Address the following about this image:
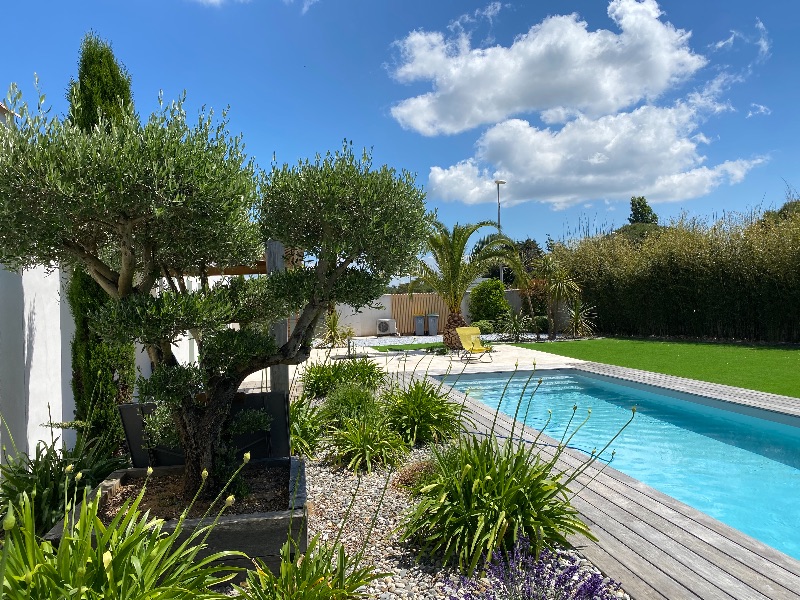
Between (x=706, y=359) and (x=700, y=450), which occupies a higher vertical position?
(x=706, y=359)

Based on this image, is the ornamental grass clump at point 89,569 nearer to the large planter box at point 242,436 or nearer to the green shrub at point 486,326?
the large planter box at point 242,436

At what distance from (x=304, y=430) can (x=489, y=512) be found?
8.90 ft

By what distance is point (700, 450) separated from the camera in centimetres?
659

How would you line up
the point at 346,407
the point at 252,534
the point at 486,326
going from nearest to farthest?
the point at 252,534 < the point at 346,407 < the point at 486,326

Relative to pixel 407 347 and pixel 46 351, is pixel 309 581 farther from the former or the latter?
pixel 407 347

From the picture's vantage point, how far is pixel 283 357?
365 cm

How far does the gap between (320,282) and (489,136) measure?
1329cm

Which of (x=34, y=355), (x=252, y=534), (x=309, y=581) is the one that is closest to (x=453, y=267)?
(x=34, y=355)

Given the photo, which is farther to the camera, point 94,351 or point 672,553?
point 94,351

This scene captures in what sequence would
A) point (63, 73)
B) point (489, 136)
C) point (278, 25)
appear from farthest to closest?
point (489, 136) → point (278, 25) → point (63, 73)

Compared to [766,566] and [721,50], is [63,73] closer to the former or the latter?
[766,566]

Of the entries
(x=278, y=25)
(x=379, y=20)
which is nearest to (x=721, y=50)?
(x=379, y=20)

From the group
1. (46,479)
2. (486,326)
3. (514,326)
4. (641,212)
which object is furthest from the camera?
(641,212)

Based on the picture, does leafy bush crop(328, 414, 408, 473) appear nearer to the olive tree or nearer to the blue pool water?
the olive tree
